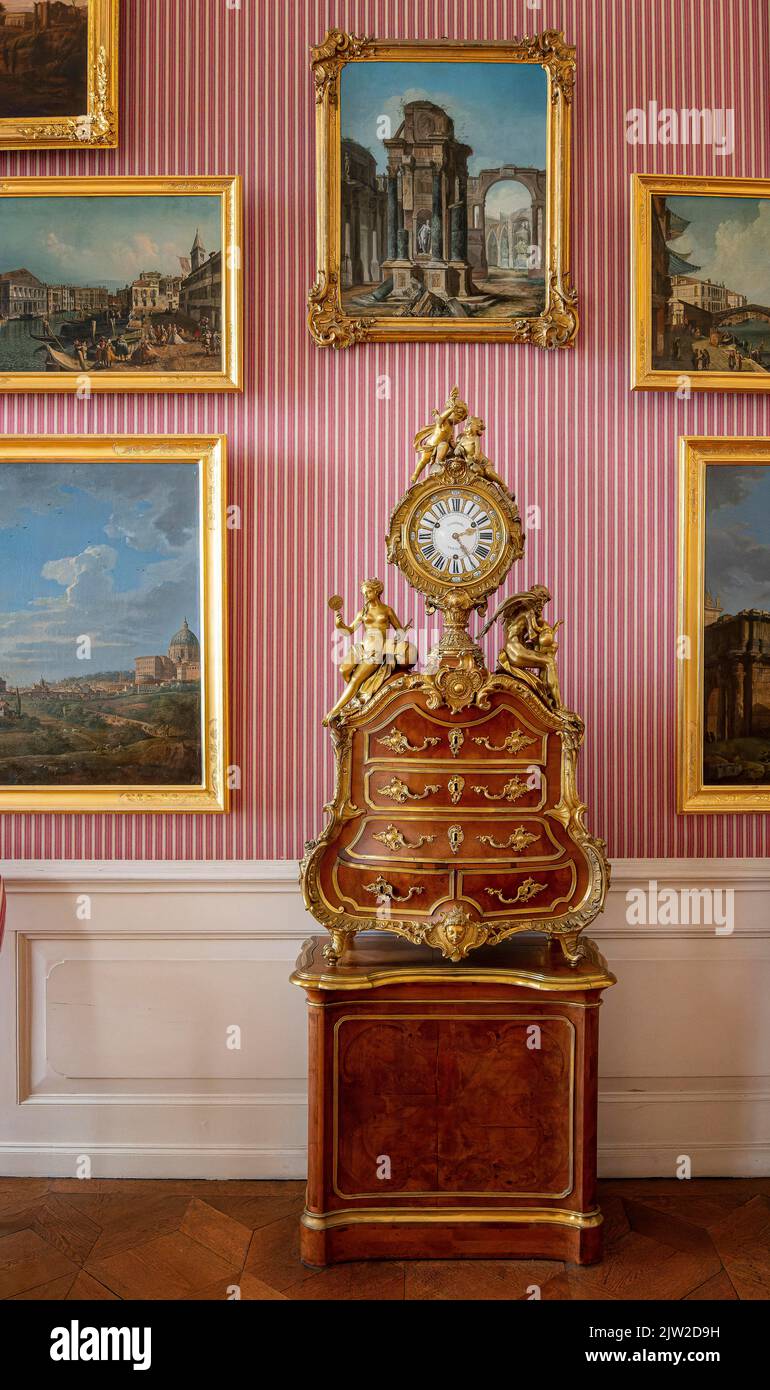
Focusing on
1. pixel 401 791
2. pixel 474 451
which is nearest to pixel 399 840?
pixel 401 791

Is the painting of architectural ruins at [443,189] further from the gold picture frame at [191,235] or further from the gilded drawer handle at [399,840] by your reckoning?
the gilded drawer handle at [399,840]

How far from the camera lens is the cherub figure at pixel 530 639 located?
291 centimetres

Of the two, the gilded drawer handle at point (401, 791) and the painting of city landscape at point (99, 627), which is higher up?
the painting of city landscape at point (99, 627)

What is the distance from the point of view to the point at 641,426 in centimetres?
353

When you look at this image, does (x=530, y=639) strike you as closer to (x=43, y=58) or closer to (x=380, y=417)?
(x=380, y=417)

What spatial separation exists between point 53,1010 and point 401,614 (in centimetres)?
216

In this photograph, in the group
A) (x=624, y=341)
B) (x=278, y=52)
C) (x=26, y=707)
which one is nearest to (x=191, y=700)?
(x=26, y=707)

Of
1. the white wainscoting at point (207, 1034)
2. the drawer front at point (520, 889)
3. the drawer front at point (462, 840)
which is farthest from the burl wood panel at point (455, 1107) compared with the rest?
the white wainscoting at point (207, 1034)

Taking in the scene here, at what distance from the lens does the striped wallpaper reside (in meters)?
3.46

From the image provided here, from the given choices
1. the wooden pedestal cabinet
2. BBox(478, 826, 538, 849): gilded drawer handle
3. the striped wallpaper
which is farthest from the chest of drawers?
the striped wallpaper

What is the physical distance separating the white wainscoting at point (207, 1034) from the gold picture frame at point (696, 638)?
274 mm

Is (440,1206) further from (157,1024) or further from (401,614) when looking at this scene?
(401,614)

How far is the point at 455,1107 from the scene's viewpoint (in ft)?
9.48

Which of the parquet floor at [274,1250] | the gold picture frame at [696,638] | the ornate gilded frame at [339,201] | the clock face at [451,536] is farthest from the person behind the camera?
the gold picture frame at [696,638]
